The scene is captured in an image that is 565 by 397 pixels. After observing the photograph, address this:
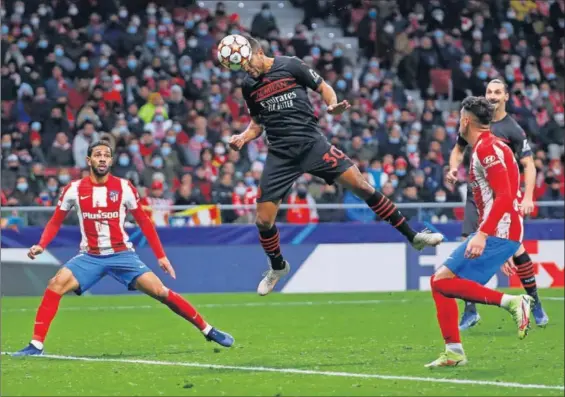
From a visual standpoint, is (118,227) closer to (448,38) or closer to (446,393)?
(446,393)

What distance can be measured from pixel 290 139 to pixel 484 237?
247 cm

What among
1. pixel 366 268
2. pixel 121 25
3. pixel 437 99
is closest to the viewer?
pixel 366 268

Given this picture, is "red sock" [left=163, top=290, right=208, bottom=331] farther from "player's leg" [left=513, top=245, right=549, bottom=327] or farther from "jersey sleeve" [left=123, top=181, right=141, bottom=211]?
"player's leg" [left=513, top=245, right=549, bottom=327]

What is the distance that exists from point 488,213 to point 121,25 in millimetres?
16528

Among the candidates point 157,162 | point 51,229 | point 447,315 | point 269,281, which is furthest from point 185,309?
point 157,162

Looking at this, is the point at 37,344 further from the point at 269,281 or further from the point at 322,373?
the point at 322,373

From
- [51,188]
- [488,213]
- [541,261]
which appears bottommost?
[541,261]

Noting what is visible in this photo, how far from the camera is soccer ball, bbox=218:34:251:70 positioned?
34.9 ft

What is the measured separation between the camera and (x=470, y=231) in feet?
42.9

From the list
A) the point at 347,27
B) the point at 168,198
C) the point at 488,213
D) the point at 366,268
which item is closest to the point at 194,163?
the point at 168,198

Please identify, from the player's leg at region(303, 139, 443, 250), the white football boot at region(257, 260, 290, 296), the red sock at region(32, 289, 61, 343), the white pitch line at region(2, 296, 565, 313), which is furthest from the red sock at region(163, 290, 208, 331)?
the white pitch line at region(2, 296, 565, 313)

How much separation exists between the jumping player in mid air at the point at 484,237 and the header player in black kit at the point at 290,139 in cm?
121

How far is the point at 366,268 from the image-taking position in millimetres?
19375

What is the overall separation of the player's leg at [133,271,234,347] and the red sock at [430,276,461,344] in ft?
7.72
